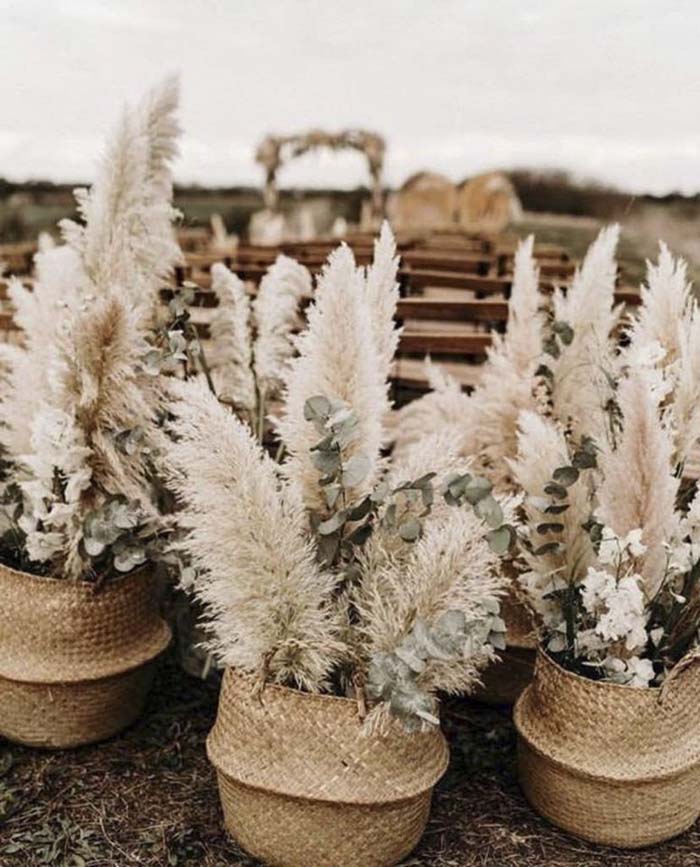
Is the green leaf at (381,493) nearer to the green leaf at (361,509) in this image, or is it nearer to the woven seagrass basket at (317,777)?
the green leaf at (361,509)

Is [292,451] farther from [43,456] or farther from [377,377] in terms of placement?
[43,456]

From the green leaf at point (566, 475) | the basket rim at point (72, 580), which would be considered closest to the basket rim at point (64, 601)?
the basket rim at point (72, 580)

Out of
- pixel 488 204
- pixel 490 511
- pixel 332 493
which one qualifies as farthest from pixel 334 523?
pixel 488 204

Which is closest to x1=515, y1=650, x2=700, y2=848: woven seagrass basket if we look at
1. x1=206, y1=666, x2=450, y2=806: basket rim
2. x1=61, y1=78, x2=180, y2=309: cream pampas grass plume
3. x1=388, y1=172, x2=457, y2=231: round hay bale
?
x1=206, y1=666, x2=450, y2=806: basket rim

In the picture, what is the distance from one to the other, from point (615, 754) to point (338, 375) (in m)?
0.91

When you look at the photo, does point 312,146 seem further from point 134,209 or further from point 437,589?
point 437,589

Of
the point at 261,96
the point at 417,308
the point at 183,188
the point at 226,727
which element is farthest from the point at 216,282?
the point at 183,188

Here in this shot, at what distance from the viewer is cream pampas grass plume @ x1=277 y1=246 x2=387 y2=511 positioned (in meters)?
1.88

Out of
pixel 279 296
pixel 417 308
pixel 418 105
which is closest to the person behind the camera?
pixel 279 296

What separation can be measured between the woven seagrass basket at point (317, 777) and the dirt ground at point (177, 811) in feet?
0.39

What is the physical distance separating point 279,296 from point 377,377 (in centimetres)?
59

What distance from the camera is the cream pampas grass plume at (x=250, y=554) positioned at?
179 cm

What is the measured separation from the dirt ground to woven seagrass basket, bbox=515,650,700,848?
60 mm

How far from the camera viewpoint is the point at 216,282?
2.48 m
